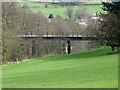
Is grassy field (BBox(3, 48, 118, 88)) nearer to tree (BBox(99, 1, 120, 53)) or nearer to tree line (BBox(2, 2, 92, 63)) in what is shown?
tree (BBox(99, 1, 120, 53))

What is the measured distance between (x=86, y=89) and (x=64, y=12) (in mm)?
131520

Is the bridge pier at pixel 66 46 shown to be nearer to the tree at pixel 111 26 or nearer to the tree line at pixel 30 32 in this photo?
the tree line at pixel 30 32

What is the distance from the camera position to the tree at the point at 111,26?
4556 cm

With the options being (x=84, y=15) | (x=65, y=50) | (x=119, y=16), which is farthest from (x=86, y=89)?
(x=84, y=15)

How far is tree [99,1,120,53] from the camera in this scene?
45.6 metres

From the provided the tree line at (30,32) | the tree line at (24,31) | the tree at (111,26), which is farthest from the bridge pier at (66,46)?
the tree at (111,26)

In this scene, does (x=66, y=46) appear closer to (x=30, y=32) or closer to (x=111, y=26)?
(x=30, y=32)

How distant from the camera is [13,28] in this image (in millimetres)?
53156

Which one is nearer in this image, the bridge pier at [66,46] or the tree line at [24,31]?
the tree line at [24,31]

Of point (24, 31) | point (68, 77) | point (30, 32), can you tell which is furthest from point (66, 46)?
point (68, 77)

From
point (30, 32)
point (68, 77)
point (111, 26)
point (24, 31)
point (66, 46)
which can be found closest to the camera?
point (68, 77)

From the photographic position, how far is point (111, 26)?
46188mm

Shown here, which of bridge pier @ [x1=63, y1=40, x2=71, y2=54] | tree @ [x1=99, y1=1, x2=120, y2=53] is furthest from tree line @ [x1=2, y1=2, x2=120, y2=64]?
bridge pier @ [x1=63, y1=40, x2=71, y2=54]

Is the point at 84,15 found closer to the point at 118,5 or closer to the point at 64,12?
the point at 64,12
